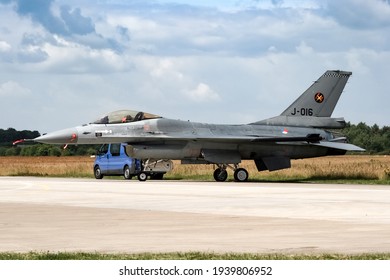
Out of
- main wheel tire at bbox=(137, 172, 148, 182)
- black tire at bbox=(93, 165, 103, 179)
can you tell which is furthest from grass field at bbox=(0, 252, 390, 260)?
black tire at bbox=(93, 165, 103, 179)

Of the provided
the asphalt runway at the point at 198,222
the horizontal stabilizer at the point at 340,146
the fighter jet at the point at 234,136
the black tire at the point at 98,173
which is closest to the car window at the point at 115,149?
the black tire at the point at 98,173

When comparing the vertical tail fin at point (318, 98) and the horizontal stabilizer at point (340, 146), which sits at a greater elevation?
the vertical tail fin at point (318, 98)

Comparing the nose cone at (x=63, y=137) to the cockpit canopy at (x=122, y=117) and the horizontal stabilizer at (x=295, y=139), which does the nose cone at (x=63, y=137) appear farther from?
the horizontal stabilizer at (x=295, y=139)

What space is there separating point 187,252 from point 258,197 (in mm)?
13934

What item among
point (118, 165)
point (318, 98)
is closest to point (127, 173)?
point (118, 165)

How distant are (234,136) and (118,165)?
618cm

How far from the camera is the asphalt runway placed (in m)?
13.7

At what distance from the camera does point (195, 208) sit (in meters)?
21.9

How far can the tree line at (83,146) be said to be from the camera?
11208cm

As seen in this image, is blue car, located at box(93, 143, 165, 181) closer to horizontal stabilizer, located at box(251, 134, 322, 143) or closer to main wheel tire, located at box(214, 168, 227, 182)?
main wheel tire, located at box(214, 168, 227, 182)

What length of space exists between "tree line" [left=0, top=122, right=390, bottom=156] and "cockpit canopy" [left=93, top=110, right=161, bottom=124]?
51490 millimetres

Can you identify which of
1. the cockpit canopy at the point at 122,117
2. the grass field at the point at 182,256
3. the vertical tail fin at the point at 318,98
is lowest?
the grass field at the point at 182,256
